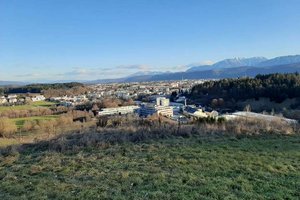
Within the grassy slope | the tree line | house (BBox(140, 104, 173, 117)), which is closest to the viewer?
the grassy slope

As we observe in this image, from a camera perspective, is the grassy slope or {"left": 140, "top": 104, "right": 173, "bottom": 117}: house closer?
the grassy slope

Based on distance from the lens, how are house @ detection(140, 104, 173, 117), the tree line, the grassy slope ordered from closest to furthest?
the grassy slope, the tree line, house @ detection(140, 104, 173, 117)

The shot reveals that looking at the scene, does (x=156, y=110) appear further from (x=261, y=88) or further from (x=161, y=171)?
(x=161, y=171)

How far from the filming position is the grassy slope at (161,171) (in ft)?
16.1

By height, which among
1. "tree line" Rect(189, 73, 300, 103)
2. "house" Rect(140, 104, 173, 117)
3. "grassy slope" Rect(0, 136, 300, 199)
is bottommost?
"house" Rect(140, 104, 173, 117)

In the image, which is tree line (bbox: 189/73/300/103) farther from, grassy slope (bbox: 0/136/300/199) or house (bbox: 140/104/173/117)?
grassy slope (bbox: 0/136/300/199)

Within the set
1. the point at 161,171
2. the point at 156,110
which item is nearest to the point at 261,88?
the point at 156,110

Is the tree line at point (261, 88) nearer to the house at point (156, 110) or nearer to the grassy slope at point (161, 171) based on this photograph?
the house at point (156, 110)

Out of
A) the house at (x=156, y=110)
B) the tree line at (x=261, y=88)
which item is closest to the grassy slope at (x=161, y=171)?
the tree line at (x=261, y=88)

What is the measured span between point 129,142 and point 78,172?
3.35 metres

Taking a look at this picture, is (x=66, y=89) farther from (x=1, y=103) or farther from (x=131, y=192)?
(x=131, y=192)

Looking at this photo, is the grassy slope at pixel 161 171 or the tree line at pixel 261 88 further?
the tree line at pixel 261 88

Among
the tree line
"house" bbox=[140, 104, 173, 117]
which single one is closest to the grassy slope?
the tree line

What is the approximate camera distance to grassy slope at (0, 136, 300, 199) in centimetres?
492
